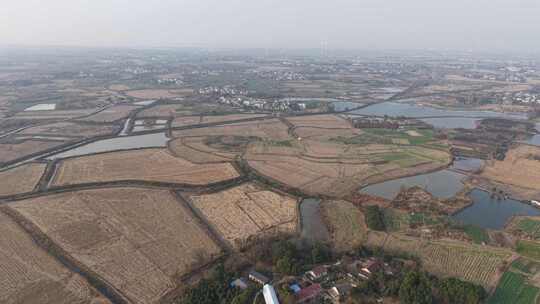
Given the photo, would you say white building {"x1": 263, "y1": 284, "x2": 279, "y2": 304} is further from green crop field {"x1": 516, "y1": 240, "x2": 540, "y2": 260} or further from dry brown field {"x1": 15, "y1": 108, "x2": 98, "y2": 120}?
dry brown field {"x1": 15, "y1": 108, "x2": 98, "y2": 120}

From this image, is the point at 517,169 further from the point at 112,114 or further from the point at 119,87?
the point at 119,87

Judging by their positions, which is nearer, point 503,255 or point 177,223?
point 503,255

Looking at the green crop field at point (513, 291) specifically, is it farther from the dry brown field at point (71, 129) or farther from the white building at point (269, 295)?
the dry brown field at point (71, 129)

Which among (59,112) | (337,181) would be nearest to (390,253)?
(337,181)

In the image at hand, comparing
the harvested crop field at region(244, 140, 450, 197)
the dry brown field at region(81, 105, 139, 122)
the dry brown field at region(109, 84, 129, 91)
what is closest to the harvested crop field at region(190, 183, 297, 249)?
the harvested crop field at region(244, 140, 450, 197)

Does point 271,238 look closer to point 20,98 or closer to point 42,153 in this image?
point 42,153
